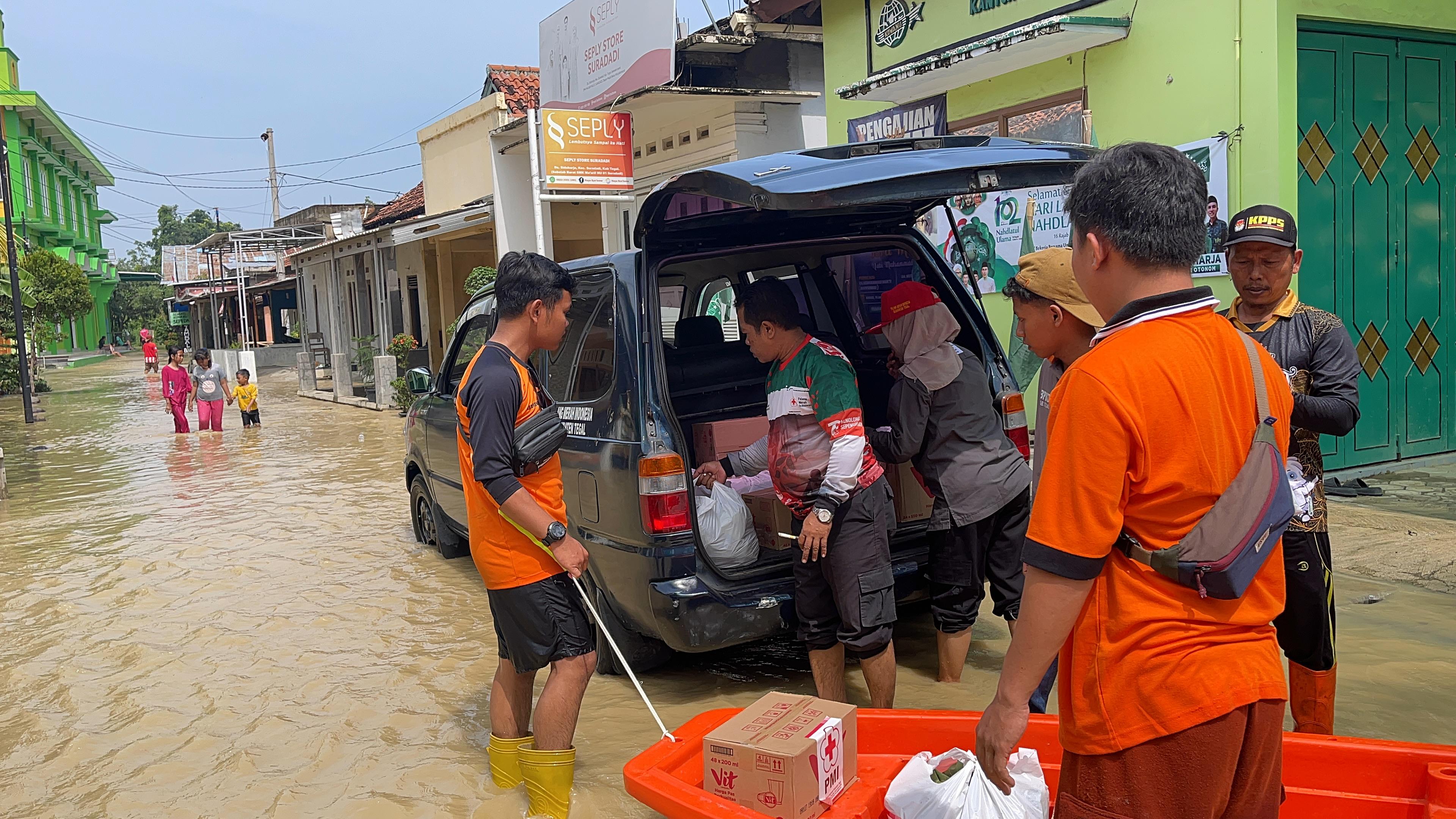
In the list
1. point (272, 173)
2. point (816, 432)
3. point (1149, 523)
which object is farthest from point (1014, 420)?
point (272, 173)

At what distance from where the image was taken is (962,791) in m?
2.62

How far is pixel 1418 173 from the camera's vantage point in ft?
26.0

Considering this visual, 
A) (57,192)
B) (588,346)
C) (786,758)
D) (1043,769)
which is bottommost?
(1043,769)

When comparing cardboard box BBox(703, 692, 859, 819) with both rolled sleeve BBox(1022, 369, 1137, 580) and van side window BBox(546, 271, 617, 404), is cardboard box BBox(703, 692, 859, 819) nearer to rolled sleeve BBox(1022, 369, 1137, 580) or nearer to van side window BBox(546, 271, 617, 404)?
rolled sleeve BBox(1022, 369, 1137, 580)

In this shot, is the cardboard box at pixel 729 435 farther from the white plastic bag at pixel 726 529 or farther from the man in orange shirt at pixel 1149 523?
the man in orange shirt at pixel 1149 523

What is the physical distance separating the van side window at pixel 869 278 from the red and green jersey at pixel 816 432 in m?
1.44

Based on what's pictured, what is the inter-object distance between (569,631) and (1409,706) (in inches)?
127

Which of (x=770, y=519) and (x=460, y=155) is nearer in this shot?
(x=770, y=519)

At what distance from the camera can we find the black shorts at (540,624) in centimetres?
348

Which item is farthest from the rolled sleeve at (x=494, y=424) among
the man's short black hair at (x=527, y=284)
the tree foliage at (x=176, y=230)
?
the tree foliage at (x=176, y=230)

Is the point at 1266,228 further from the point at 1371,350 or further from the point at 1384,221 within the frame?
the point at 1384,221

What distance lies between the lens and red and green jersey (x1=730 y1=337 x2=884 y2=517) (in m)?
3.77

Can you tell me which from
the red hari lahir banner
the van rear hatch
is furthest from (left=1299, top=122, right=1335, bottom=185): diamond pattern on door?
the red hari lahir banner

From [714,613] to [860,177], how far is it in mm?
1755
